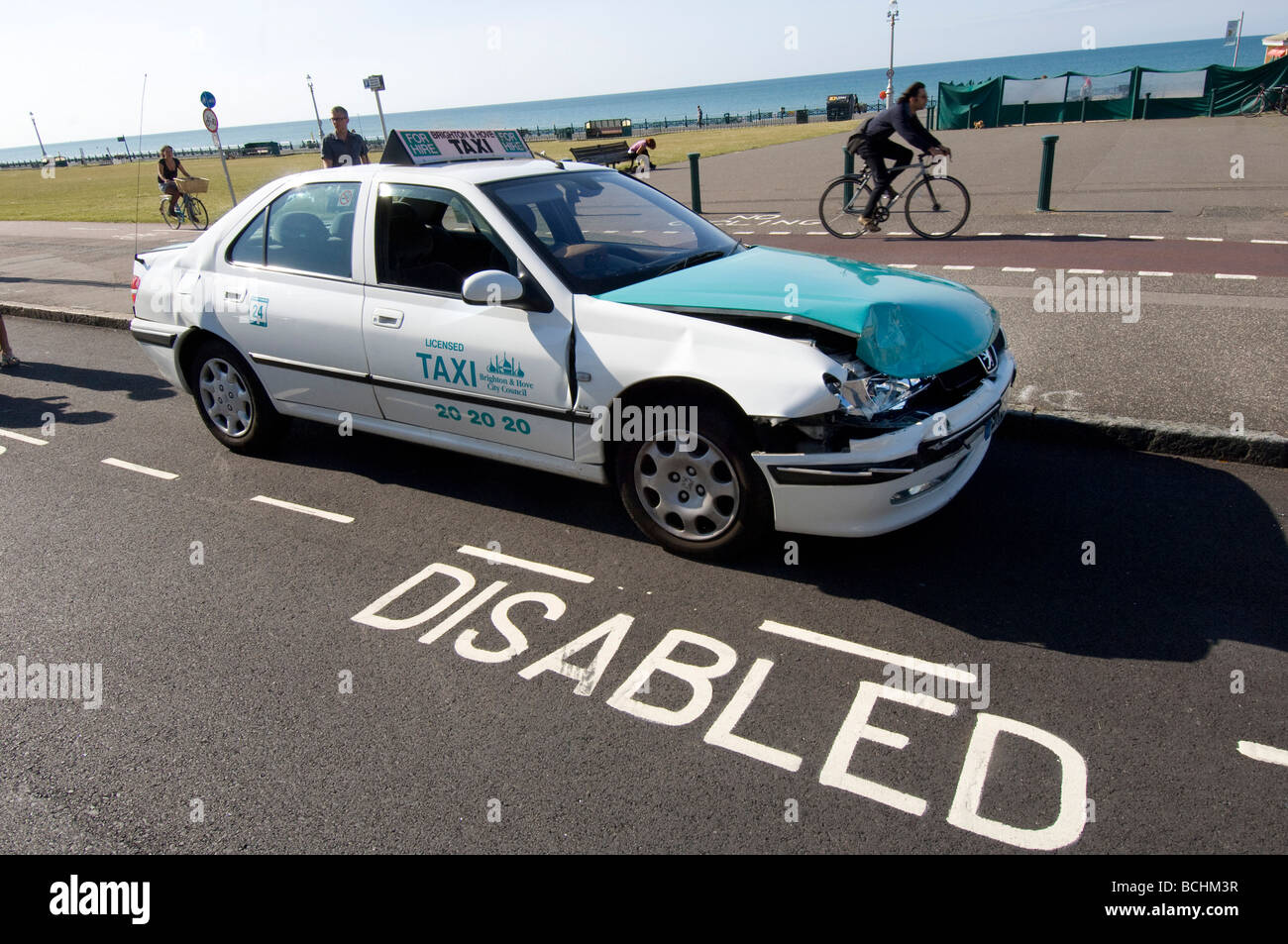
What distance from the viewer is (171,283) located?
222 inches

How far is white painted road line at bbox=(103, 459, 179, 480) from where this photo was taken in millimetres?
5646

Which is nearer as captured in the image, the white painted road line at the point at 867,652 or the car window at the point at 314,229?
the white painted road line at the point at 867,652

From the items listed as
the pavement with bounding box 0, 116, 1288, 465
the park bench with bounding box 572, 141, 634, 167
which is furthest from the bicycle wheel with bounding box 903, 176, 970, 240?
the park bench with bounding box 572, 141, 634, 167

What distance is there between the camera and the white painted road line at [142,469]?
18.5 feet

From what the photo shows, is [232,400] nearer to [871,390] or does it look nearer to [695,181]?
[871,390]

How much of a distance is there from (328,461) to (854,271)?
11.6 ft

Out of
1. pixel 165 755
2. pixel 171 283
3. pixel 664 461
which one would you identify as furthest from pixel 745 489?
pixel 171 283

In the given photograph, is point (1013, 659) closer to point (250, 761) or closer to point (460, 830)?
point (460, 830)

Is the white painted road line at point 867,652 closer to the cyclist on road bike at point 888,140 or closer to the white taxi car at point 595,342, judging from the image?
the white taxi car at point 595,342

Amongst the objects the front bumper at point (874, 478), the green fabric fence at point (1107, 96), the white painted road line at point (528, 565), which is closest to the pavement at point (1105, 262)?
the front bumper at point (874, 478)

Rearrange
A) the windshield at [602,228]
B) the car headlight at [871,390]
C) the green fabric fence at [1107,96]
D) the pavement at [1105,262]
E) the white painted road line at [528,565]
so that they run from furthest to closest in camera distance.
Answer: the green fabric fence at [1107,96] → the pavement at [1105,262] → the windshield at [602,228] → the white painted road line at [528,565] → the car headlight at [871,390]

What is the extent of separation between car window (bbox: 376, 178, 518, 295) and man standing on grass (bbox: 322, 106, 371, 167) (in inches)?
275

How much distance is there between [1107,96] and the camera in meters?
31.2

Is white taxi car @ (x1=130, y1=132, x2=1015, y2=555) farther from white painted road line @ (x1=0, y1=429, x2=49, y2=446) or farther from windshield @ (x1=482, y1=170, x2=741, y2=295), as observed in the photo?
white painted road line @ (x1=0, y1=429, x2=49, y2=446)
